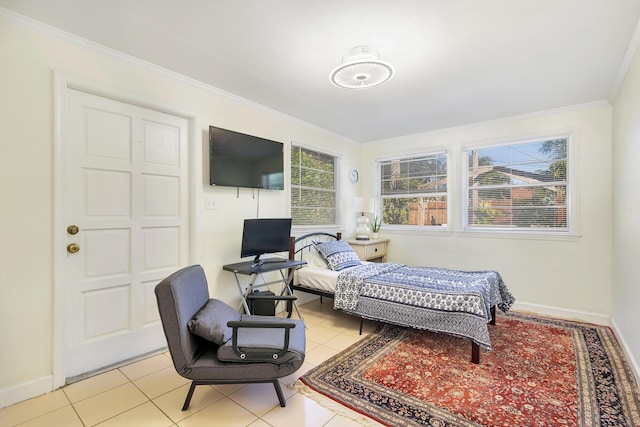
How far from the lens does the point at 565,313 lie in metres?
3.56

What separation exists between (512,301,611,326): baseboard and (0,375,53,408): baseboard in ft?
15.6

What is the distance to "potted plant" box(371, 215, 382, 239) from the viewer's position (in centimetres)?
506

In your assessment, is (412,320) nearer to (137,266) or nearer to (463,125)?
(137,266)

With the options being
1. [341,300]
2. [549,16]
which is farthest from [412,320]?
[549,16]

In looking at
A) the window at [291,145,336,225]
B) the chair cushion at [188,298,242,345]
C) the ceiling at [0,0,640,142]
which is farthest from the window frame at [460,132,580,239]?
the chair cushion at [188,298,242,345]

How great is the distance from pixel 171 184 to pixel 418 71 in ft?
8.20

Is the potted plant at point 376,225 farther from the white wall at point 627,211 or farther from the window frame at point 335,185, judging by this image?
the white wall at point 627,211

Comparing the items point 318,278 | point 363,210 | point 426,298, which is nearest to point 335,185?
point 363,210

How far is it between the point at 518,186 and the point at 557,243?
823 millimetres

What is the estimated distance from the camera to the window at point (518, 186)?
3691 mm

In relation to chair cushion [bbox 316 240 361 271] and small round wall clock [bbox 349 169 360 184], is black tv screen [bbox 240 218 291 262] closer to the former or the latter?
chair cushion [bbox 316 240 361 271]

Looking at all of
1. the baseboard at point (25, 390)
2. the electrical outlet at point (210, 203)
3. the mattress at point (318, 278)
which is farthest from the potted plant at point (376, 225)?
the baseboard at point (25, 390)

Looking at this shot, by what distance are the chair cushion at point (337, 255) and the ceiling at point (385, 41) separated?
181cm

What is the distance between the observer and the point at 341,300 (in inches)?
124
